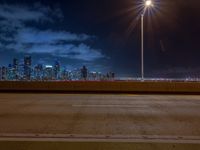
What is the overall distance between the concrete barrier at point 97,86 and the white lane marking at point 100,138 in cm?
2038

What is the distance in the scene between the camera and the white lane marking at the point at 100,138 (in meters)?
9.12

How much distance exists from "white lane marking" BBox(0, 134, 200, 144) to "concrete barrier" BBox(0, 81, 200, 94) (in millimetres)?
20383

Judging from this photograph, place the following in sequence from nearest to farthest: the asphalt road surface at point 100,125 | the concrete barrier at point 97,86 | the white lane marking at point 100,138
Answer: the white lane marking at point 100,138
the asphalt road surface at point 100,125
the concrete barrier at point 97,86

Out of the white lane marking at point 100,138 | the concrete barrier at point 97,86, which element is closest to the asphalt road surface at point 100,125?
the white lane marking at point 100,138

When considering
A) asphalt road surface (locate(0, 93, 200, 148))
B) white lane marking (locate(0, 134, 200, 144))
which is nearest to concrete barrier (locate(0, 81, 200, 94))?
asphalt road surface (locate(0, 93, 200, 148))

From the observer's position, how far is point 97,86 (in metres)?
30.7

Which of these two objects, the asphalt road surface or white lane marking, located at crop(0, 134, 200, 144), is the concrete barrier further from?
white lane marking, located at crop(0, 134, 200, 144)

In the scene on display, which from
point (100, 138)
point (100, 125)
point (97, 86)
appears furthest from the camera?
point (97, 86)

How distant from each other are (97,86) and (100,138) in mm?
21275

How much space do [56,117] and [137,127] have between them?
314 cm

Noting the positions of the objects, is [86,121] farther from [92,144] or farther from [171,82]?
[171,82]

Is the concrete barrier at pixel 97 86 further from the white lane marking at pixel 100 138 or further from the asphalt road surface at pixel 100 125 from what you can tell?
the white lane marking at pixel 100 138

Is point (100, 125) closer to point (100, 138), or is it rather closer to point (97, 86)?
point (100, 138)

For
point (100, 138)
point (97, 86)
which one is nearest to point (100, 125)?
point (100, 138)
